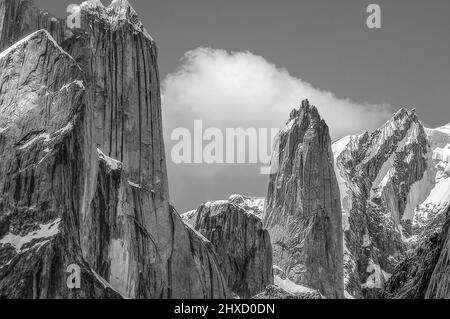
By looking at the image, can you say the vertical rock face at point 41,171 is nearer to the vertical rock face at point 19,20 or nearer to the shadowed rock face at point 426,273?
the vertical rock face at point 19,20

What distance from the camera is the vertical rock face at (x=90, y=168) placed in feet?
417

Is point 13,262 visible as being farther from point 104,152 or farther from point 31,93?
point 104,152

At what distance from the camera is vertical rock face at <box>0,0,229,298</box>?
127 meters

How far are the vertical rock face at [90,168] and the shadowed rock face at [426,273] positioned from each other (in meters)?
27.5

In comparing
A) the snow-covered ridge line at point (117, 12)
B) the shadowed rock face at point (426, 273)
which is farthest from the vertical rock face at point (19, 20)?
the shadowed rock face at point (426, 273)

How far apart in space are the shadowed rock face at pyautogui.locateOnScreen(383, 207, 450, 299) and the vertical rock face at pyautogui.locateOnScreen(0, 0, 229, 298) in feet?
90.2

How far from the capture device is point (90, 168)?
5428 inches

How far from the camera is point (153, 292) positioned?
160875mm

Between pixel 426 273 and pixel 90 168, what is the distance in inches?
1309

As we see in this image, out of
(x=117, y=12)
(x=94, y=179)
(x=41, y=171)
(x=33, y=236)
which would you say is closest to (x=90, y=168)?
(x=94, y=179)

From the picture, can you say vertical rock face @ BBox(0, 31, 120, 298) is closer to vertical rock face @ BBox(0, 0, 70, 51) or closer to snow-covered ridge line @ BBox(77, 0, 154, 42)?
vertical rock face @ BBox(0, 0, 70, 51)

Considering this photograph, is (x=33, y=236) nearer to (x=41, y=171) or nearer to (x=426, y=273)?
(x=41, y=171)
